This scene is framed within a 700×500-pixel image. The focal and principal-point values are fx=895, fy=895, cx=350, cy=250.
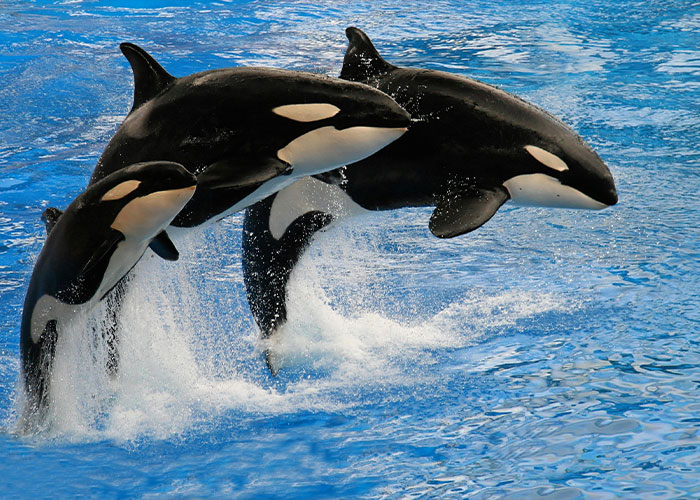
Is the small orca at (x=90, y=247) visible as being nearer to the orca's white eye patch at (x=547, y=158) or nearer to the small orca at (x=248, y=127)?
the small orca at (x=248, y=127)

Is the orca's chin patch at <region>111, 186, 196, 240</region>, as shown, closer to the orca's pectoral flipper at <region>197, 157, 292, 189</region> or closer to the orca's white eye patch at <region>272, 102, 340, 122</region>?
the orca's pectoral flipper at <region>197, 157, 292, 189</region>

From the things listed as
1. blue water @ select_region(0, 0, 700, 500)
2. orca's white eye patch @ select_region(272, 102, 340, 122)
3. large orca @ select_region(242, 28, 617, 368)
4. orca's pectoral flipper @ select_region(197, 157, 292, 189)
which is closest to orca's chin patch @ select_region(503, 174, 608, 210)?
large orca @ select_region(242, 28, 617, 368)

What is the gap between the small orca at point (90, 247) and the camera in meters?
4.44

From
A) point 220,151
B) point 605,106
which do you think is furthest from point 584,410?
point 605,106

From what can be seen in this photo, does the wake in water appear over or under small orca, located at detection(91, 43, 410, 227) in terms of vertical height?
under

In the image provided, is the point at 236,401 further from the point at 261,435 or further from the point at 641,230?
the point at 641,230

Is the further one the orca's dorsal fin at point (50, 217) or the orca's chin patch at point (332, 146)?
the orca's dorsal fin at point (50, 217)

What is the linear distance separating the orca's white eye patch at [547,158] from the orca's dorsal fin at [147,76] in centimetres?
212

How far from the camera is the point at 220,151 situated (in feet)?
15.7

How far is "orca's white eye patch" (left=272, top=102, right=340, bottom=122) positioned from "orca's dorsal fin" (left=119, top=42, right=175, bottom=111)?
0.70 m

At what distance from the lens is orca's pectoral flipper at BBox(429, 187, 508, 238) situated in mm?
4977

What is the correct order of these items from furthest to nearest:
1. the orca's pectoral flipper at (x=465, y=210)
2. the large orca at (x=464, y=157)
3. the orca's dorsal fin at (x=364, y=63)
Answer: the orca's dorsal fin at (x=364, y=63) → the large orca at (x=464, y=157) → the orca's pectoral flipper at (x=465, y=210)

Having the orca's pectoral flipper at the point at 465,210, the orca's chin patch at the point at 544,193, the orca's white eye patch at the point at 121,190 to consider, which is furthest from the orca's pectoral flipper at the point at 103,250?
the orca's chin patch at the point at 544,193

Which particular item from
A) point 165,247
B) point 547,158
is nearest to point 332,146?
point 165,247
